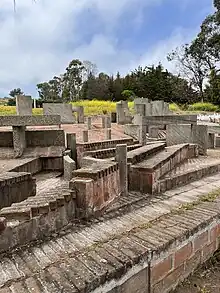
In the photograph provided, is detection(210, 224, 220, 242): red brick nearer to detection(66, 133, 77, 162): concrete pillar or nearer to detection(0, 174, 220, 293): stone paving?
detection(0, 174, 220, 293): stone paving

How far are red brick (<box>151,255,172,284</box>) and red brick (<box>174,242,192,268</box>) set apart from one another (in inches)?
3.9

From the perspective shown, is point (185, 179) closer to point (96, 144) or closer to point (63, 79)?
point (96, 144)

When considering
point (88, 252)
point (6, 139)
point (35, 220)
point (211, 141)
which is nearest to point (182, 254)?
point (88, 252)

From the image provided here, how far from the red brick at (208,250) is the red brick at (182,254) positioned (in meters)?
0.34

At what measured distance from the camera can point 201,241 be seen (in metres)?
3.23

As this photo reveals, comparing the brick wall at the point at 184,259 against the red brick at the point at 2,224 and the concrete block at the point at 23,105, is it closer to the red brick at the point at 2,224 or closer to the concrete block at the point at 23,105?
the red brick at the point at 2,224

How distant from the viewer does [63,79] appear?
4478 cm

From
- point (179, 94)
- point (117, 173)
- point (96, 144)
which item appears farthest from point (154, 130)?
point (179, 94)

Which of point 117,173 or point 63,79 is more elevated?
point 63,79

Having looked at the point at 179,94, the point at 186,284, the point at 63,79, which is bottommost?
the point at 186,284

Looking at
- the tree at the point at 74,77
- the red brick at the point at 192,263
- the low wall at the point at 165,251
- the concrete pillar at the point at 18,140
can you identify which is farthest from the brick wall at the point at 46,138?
the tree at the point at 74,77

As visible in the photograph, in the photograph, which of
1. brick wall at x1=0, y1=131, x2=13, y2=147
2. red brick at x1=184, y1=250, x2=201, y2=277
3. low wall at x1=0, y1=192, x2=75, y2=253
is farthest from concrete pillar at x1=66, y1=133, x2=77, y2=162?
red brick at x1=184, y1=250, x2=201, y2=277

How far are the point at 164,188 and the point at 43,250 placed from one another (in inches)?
94.5

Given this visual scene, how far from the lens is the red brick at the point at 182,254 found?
289cm
